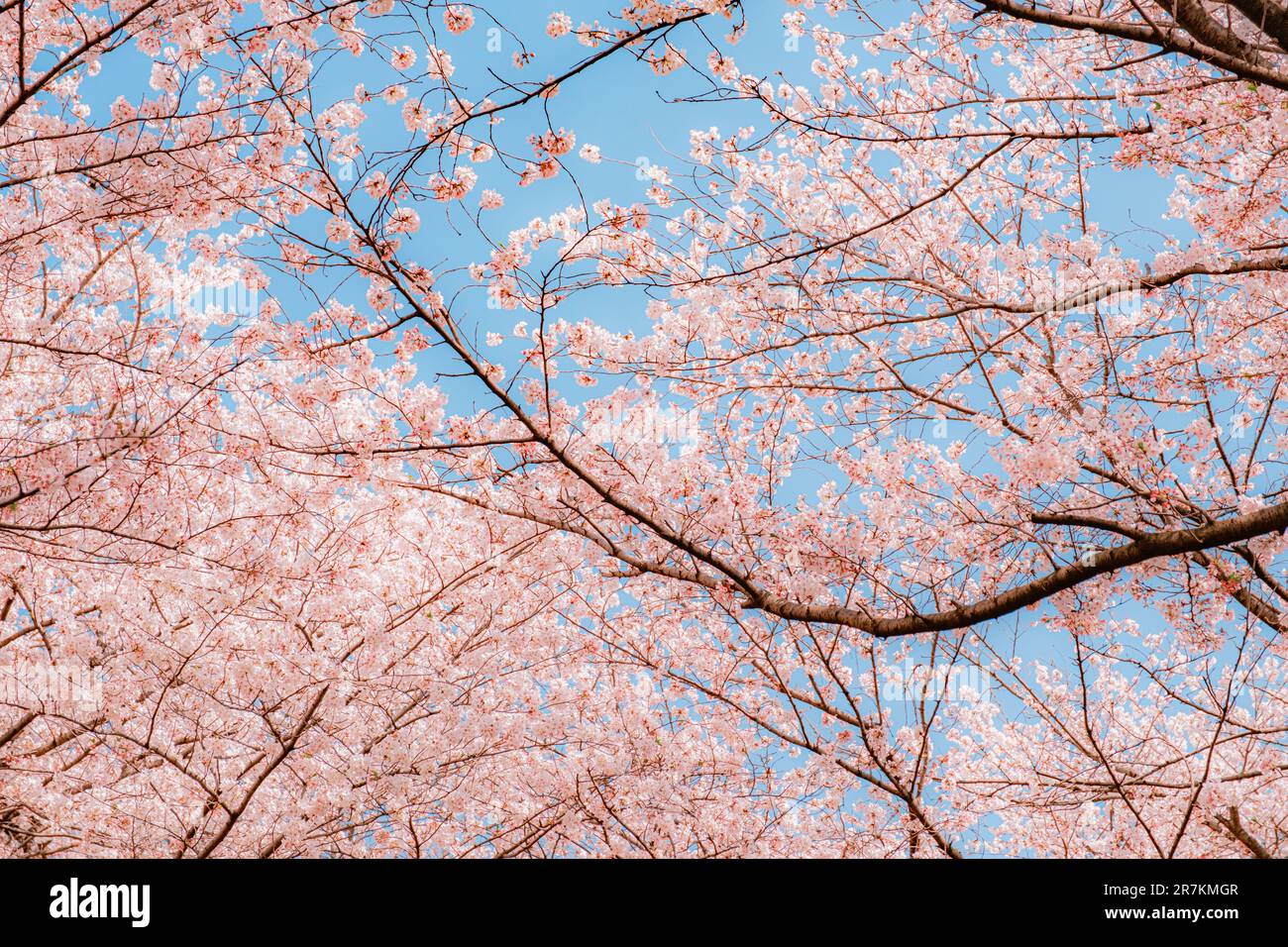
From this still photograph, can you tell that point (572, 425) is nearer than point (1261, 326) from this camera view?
Yes

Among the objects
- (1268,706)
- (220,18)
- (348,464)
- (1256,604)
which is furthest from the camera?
(1268,706)

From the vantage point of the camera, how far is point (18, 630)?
280 inches

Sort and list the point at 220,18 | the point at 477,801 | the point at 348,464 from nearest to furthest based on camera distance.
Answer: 1. the point at 220,18
2. the point at 348,464
3. the point at 477,801

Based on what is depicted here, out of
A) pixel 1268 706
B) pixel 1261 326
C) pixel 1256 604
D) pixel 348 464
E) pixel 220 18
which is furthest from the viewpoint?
pixel 1268 706

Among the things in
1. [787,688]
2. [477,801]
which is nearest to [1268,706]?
[787,688]

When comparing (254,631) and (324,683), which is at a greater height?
(254,631)

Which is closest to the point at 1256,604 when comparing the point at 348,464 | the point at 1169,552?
the point at 1169,552

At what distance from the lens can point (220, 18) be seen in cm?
428

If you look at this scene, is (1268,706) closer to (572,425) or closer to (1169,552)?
(1169,552)
